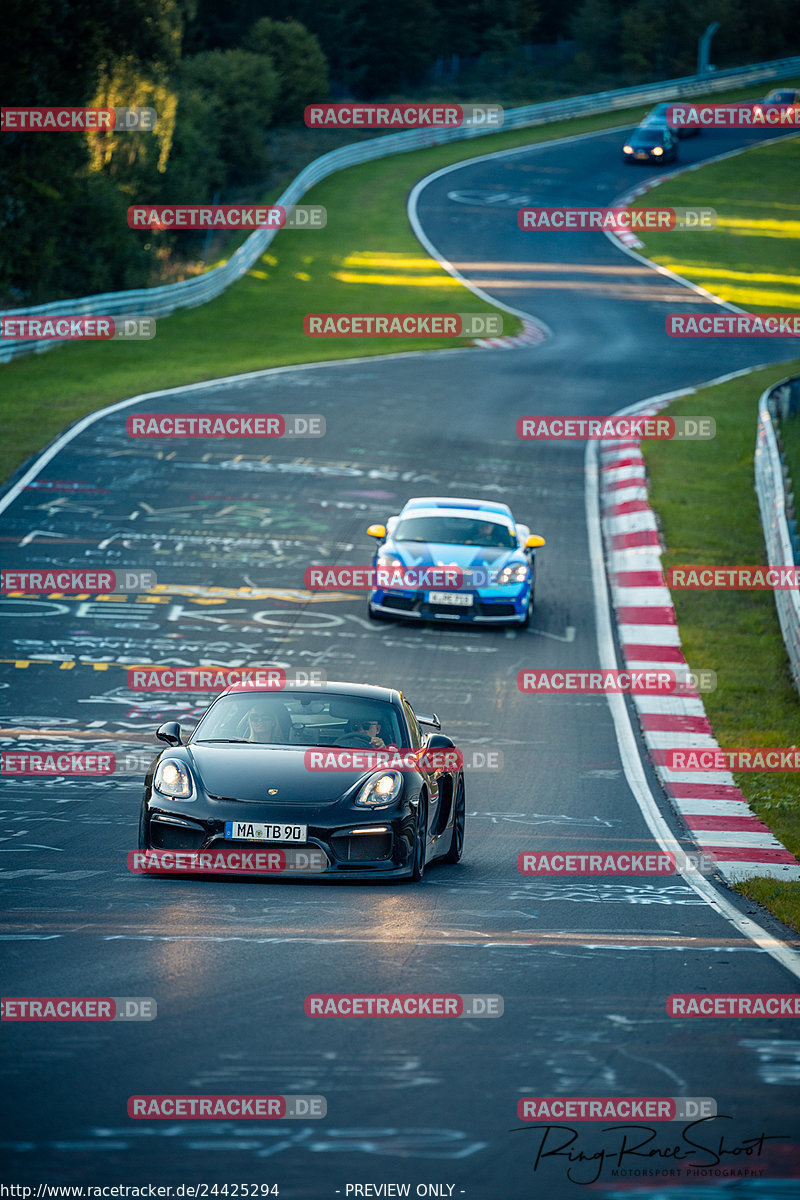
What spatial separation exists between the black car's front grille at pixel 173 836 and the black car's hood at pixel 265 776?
0.88 ft

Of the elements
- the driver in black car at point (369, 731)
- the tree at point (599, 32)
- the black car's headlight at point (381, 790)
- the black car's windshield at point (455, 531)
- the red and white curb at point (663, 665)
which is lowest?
the red and white curb at point (663, 665)

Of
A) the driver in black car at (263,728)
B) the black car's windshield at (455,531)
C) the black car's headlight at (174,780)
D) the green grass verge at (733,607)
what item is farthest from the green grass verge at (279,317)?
the black car's headlight at (174,780)

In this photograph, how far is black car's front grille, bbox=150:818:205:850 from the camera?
9.16m

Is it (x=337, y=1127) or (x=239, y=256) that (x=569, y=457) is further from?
(x=337, y=1127)

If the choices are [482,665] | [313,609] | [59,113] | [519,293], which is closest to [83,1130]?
[482,665]

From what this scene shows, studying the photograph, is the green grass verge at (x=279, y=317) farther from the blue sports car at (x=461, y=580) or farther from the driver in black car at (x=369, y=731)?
the driver in black car at (x=369, y=731)

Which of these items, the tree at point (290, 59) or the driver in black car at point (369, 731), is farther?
the tree at point (290, 59)

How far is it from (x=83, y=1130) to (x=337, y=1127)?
0.85 m

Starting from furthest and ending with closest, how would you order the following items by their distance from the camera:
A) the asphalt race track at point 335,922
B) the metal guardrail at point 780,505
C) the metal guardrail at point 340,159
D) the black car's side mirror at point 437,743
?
the metal guardrail at point 340,159 → the metal guardrail at point 780,505 → the black car's side mirror at point 437,743 → the asphalt race track at point 335,922

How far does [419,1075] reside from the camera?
223 inches

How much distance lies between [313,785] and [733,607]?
12830mm

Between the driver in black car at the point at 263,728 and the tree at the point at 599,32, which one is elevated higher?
the tree at the point at 599,32

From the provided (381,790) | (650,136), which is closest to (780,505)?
(381,790)

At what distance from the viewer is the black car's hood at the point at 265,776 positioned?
9.17m
